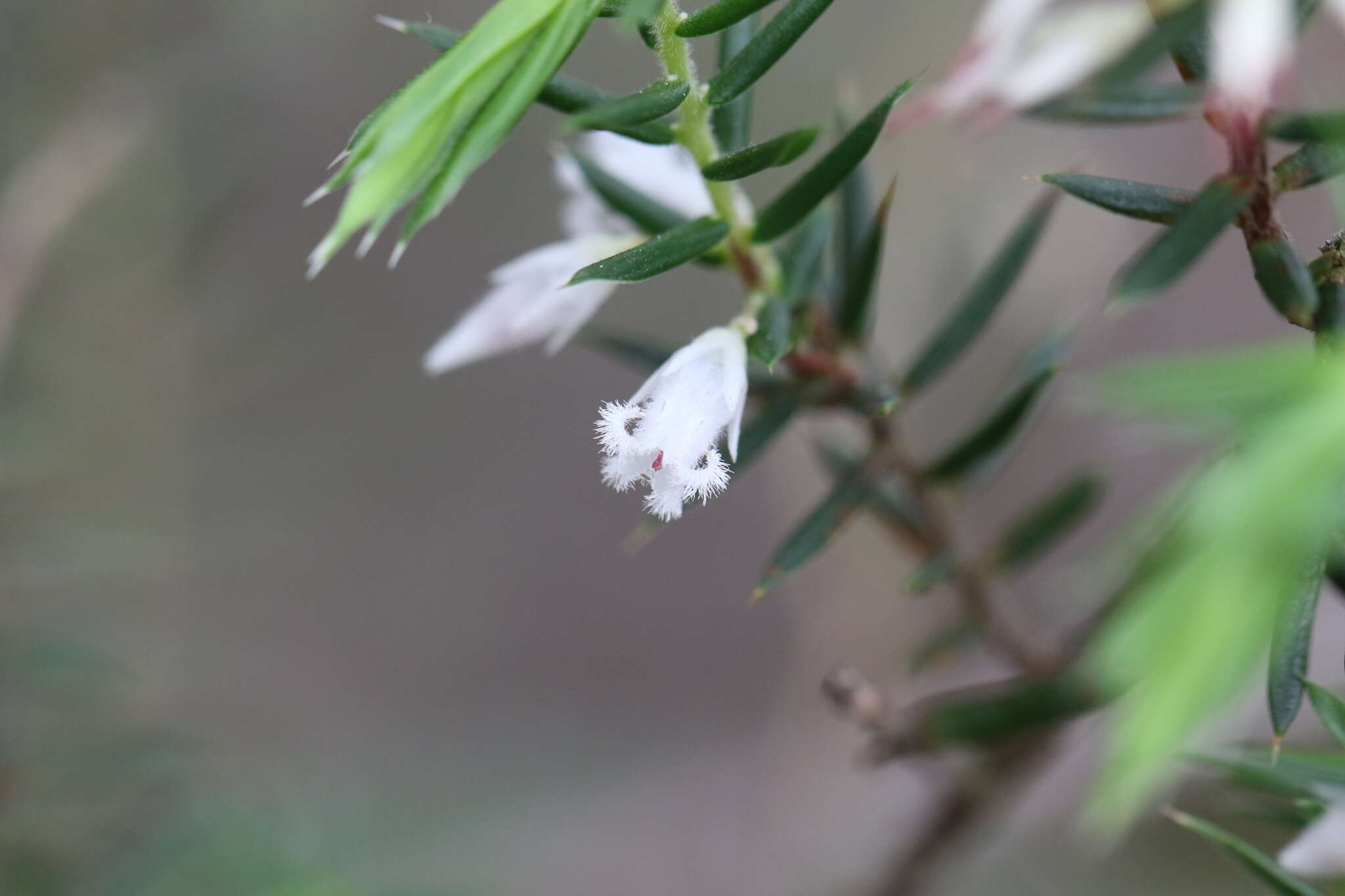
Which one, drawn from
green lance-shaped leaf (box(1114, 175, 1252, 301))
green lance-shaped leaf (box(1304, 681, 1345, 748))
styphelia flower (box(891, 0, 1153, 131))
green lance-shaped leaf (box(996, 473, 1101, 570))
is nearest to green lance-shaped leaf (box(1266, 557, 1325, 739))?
green lance-shaped leaf (box(1304, 681, 1345, 748))

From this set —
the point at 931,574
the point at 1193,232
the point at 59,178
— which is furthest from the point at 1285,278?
the point at 59,178

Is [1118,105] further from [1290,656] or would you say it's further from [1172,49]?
[1290,656]

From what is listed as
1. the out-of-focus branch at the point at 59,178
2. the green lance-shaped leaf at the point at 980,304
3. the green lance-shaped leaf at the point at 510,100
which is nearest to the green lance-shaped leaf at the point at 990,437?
the green lance-shaped leaf at the point at 980,304

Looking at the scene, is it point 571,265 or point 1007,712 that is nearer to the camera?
point 571,265

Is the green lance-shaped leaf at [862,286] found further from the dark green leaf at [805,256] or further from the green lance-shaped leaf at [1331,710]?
the green lance-shaped leaf at [1331,710]

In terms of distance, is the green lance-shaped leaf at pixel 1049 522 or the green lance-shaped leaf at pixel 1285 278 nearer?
the green lance-shaped leaf at pixel 1285 278

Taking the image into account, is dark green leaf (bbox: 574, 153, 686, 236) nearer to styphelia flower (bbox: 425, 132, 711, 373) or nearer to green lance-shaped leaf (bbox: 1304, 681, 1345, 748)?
styphelia flower (bbox: 425, 132, 711, 373)
